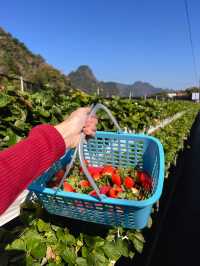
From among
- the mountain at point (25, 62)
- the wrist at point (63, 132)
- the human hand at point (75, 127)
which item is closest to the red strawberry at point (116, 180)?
the human hand at point (75, 127)

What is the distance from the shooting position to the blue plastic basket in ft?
4.19

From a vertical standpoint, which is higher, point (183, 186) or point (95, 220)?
point (95, 220)

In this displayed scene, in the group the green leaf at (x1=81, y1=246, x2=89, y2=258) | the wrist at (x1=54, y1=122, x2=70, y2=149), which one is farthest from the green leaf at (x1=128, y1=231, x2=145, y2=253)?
the wrist at (x1=54, y1=122, x2=70, y2=149)

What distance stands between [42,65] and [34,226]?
58730 mm

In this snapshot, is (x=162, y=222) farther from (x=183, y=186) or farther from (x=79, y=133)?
(x=79, y=133)

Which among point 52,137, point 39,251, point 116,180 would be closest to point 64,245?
point 39,251

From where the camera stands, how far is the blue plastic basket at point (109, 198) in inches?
50.3

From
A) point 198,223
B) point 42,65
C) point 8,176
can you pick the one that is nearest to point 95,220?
point 8,176

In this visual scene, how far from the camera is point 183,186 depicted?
4.98 meters

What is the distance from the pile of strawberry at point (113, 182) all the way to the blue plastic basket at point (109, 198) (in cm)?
5

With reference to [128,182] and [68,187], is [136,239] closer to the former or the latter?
[128,182]

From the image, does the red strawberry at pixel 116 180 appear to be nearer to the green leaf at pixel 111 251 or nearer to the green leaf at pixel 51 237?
the green leaf at pixel 111 251

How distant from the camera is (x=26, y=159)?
2.74 feet

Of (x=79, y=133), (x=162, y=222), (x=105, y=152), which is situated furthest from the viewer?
(x=162, y=222)
